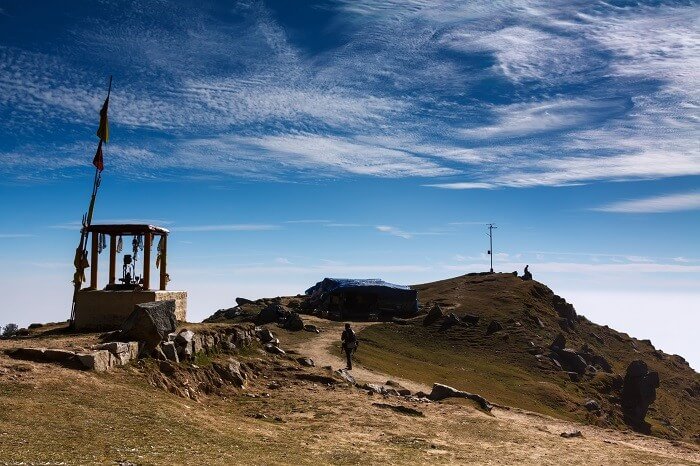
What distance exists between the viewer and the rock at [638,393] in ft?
147

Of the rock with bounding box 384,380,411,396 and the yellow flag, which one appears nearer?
the rock with bounding box 384,380,411,396

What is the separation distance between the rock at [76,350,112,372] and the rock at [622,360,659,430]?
37.5 m

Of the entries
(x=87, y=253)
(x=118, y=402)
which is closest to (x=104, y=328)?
(x=87, y=253)

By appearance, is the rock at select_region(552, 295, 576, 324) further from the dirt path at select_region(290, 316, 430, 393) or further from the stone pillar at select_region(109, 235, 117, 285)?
the stone pillar at select_region(109, 235, 117, 285)

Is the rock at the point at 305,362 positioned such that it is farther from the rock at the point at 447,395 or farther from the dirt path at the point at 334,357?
the rock at the point at 447,395

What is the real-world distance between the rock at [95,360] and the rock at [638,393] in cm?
3749

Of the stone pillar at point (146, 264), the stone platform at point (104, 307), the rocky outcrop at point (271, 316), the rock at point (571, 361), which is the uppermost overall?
the stone pillar at point (146, 264)

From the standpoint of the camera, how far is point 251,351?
2856 centimetres

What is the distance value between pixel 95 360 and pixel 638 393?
41.9 meters

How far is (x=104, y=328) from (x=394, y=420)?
13.8 meters

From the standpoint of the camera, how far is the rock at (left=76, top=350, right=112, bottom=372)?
17.5 meters

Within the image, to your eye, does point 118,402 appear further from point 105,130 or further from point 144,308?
point 105,130

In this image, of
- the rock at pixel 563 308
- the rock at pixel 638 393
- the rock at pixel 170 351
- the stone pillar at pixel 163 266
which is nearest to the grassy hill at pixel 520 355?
the rock at pixel 563 308

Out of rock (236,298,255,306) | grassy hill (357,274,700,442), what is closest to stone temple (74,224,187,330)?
grassy hill (357,274,700,442)
